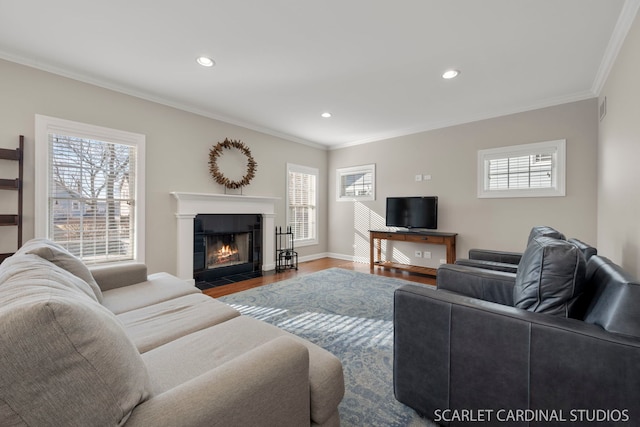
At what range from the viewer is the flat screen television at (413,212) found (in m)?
4.68

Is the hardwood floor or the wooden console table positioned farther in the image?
the wooden console table

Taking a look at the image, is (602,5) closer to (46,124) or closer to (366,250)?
(366,250)

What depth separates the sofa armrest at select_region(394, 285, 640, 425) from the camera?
39.8 inches

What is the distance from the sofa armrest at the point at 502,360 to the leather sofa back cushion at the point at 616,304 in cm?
6

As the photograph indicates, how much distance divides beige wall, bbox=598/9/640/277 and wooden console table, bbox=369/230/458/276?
1667mm

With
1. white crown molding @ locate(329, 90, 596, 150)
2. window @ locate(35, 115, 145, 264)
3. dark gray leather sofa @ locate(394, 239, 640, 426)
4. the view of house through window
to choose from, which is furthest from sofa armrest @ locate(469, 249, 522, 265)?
the view of house through window

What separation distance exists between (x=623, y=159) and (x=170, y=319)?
3.68m

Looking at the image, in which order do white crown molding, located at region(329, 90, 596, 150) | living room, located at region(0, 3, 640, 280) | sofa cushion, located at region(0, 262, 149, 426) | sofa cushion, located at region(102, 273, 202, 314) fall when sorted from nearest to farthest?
sofa cushion, located at region(0, 262, 149, 426)
sofa cushion, located at region(102, 273, 202, 314)
living room, located at region(0, 3, 640, 280)
white crown molding, located at region(329, 90, 596, 150)

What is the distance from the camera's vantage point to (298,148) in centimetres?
578

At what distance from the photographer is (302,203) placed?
600cm

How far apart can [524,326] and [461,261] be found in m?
1.79

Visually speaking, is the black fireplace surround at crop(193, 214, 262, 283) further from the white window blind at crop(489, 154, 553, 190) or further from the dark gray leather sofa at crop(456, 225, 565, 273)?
the white window blind at crop(489, 154, 553, 190)

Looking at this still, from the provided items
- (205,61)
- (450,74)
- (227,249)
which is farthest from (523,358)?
(227,249)

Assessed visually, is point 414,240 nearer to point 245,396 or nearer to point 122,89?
point 245,396
